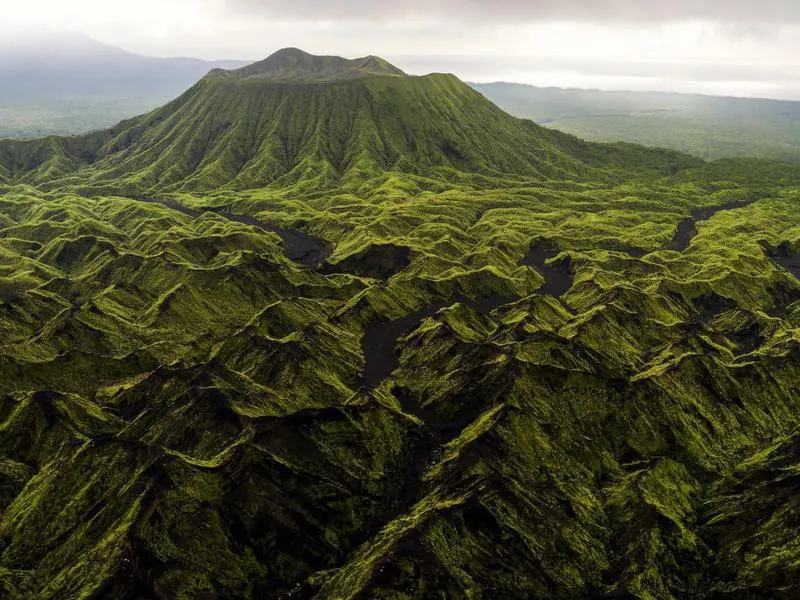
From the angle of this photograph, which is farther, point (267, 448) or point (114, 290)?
point (114, 290)

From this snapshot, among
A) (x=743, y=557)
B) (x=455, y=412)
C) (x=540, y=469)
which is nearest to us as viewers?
(x=743, y=557)

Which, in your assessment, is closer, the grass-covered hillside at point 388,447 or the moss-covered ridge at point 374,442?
the grass-covered hillside at point 388,447

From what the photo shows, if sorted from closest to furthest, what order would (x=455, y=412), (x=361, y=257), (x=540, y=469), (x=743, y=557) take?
(x=743, y=557), (x=540, y=469), (x=455, y=412), (x=361, y=257)

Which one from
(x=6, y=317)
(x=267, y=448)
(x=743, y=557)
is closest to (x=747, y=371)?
(x=743, y=557)

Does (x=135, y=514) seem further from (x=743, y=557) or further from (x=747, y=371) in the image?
(x=747, y=371)

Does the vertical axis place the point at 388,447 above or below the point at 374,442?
below

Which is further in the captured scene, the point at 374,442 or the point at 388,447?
the point at 388,447

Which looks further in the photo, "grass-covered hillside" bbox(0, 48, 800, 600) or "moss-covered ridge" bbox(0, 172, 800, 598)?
"moss-covered ridge" bbox(0, 172, 800, 598)

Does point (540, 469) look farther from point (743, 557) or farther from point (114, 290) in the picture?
point (114, 290)

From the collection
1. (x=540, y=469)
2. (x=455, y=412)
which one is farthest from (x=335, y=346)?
(x=540, y=469)

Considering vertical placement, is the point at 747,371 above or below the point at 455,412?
above
